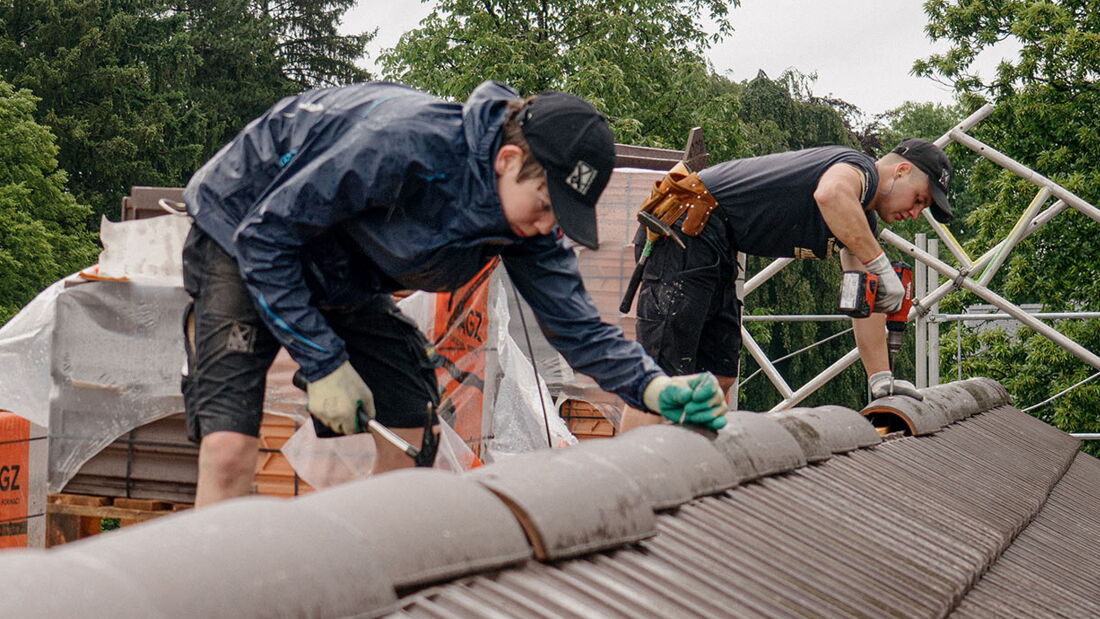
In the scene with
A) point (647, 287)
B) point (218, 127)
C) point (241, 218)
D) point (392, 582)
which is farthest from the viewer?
point (218, 127)

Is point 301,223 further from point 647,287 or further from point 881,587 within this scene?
point 647,287

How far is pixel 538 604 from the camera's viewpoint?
1.57 m

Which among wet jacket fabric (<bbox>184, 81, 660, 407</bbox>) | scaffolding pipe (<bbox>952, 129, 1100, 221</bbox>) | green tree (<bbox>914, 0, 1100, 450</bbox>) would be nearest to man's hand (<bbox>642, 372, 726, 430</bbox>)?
wet jacket fabric (<bbox>184, 81, 660, 407</bbox>)

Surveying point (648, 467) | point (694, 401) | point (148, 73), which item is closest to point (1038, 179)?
point (694, 401)

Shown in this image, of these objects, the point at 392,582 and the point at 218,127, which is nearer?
the point at 392,582

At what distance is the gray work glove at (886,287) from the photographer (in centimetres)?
468

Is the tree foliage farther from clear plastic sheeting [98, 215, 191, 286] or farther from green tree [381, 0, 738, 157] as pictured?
clear plastic sheeting [98, 215, 191, 286]

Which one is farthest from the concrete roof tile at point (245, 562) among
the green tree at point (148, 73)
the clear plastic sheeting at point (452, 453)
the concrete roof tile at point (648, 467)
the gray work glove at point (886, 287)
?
the green tree at point (148, 73)

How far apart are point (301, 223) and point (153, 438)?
374 centimetres

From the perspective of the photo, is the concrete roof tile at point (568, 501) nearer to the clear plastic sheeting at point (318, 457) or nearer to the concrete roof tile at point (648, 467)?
the concrete roof tile at point (648, 467)

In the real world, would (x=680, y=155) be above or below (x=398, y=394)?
above

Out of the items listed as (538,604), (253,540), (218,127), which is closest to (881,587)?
(538,604)

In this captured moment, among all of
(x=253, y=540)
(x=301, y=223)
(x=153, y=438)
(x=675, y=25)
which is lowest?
(x=153, y=438)

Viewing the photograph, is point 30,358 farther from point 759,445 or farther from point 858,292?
point 759,445
